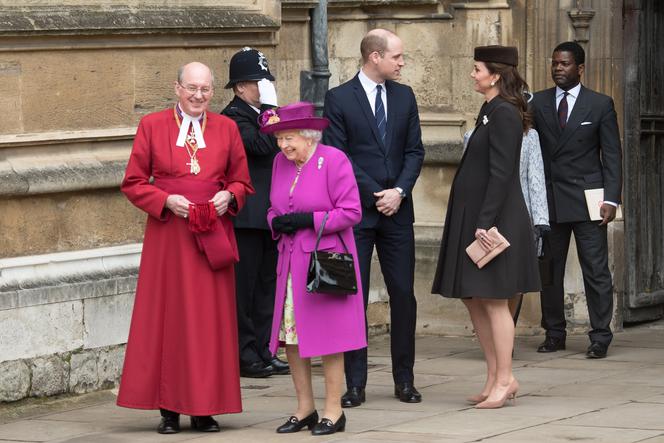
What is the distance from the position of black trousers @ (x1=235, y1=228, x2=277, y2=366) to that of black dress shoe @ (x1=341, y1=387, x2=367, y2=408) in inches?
55.2

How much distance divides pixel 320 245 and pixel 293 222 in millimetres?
169

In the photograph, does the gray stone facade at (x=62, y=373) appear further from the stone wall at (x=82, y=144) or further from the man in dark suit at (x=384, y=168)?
the man in dark suit at (x=384, y=168)

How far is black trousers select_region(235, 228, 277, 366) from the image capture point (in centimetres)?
1062

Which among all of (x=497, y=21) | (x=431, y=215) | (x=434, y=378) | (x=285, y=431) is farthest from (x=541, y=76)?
(x=285, y=431)

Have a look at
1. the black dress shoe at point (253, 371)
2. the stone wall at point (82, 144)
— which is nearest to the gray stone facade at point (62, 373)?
the stone wall at point (82, 144)

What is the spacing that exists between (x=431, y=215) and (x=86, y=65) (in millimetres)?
3343

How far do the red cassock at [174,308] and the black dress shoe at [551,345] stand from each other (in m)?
3.35

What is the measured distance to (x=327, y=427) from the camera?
8.36 meters

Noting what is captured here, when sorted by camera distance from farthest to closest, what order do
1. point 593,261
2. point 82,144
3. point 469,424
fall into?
point 593,261
point 82,144
point 469,424

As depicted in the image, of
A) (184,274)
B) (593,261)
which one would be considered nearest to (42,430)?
(184,274)

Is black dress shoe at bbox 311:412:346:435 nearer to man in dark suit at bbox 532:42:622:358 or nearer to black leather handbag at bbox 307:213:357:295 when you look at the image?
black leather handbag at bbox 307:213:357:295

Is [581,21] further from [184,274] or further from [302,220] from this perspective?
[184,274]

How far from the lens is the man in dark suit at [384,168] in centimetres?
935

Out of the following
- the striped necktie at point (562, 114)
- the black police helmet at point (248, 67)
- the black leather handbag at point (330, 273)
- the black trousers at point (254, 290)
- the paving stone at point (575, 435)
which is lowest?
the paving stone at point (575, 435)
